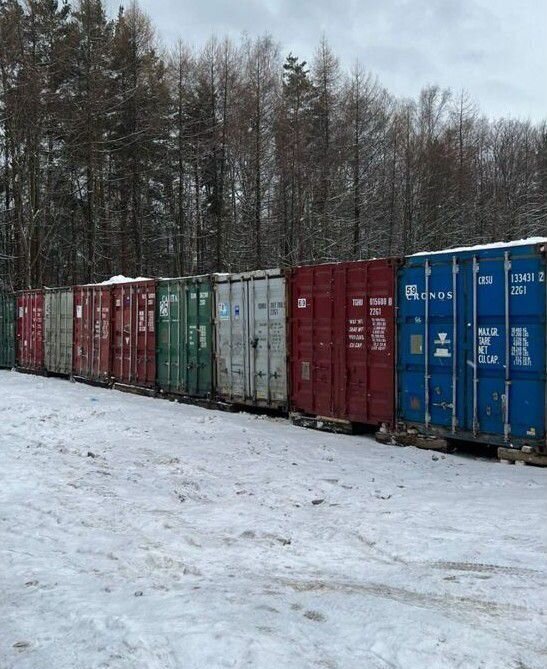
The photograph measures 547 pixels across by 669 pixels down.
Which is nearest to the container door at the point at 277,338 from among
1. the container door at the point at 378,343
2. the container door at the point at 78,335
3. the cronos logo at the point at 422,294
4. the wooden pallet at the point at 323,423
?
the wooden pallet at the point at 323,423

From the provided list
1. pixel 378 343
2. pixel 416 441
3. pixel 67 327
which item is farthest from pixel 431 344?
pixel 67 327

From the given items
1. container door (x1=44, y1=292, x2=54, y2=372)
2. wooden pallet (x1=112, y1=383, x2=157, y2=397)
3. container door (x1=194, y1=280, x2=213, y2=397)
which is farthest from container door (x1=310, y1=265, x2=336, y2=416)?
container door (x1=44, y1=292, x2=54, y2=372)

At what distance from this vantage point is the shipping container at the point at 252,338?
42.5 ft

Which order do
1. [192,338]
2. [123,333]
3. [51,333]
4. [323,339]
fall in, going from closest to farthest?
[323,339]
[192,338]
[123,333]
[51,333]

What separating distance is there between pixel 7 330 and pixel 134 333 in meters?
11.4

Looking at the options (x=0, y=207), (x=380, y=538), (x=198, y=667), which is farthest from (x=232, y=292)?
(x=0, y=207)

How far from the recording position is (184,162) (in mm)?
36375

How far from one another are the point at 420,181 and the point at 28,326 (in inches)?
1065

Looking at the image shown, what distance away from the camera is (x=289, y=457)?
9.16 meters

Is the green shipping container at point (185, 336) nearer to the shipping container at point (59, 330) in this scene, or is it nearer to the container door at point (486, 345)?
the shipping container at point (59, 330)

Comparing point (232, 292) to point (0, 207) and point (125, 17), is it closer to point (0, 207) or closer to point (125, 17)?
point (125, 17)

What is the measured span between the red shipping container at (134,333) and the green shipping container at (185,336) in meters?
0.34

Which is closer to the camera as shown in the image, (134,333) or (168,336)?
Result: (168,336)

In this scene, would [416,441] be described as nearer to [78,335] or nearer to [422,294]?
[422,294]
